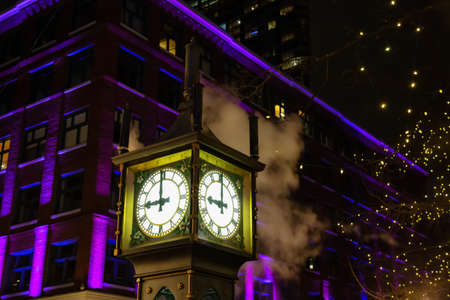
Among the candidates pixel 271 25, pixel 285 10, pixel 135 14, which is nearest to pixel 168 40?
pixel 135 14

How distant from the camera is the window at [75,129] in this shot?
22719mm

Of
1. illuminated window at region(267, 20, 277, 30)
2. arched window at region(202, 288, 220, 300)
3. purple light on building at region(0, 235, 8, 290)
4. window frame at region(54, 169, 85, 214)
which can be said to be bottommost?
arched window at region(202, 288, 220, 300)

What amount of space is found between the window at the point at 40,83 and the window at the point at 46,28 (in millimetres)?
1340

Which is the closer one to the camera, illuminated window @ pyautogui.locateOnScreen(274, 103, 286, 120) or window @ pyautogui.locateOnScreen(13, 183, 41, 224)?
window @ pyautogui.locateOnScreen(13, 183, 41, 224)

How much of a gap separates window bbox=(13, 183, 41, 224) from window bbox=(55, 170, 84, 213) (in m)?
1.49

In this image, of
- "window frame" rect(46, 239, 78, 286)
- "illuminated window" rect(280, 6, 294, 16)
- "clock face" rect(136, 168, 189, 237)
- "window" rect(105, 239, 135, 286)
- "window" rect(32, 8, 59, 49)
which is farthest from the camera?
"illuminated window" rect(280, 6, 294, 16)

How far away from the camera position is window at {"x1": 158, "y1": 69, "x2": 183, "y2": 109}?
84.7 feet

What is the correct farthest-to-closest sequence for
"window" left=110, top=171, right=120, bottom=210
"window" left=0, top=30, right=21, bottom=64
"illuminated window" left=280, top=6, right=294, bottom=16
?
"illuminated window" left=280, top=6, right=294, bottom=16 < "window" left=0, top=30, right=21, bottom=64 < "window" left=110, top=171, right=120, bottom=210

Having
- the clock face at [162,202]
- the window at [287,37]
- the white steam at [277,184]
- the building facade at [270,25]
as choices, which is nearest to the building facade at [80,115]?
the white steam at [277,184]

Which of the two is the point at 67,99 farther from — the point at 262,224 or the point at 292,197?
the point at 292,197

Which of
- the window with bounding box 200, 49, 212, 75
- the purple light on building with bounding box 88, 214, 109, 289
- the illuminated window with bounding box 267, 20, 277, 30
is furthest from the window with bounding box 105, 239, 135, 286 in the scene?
the illuminated window with bounding box 267, 20, 277, 30

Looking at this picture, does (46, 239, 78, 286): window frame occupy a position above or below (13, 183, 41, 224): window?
below

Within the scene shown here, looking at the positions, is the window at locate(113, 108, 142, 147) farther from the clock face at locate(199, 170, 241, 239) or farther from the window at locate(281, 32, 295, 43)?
the window at locate(281, 32, 295, 43)

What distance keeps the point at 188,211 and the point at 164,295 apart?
3.05 ft
